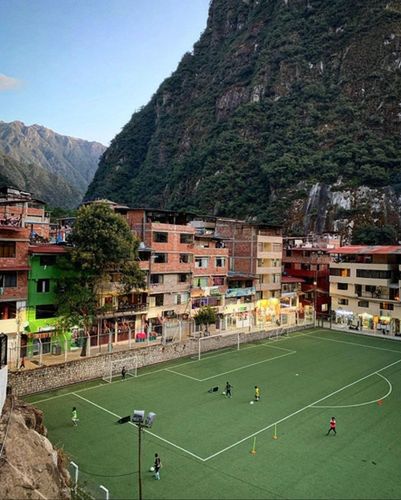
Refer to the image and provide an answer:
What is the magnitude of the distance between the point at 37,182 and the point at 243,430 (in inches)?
6865

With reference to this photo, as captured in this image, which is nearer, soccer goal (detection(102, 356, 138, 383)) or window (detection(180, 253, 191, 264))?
soccer goal (detection(102, 356, 138, 383))

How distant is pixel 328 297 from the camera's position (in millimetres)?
69375

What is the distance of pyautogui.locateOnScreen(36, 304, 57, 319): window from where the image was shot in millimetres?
37500

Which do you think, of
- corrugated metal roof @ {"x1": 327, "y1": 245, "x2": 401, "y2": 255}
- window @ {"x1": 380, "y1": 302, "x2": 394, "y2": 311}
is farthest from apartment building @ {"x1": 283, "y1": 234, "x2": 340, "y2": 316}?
window @ {"x1": 380, "y1": 302, "x2": 394, "y2": 311}

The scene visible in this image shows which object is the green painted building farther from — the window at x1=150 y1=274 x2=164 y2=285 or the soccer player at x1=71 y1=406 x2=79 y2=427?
the window at x1=150 y1=274 x2=164 y2=285

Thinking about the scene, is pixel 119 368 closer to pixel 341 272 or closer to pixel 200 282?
pixel 200 282

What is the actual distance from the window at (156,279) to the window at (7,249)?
1548 cm

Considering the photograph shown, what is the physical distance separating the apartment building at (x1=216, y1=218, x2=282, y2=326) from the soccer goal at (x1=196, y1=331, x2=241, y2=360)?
869 centimetres

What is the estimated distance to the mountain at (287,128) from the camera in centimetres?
10956

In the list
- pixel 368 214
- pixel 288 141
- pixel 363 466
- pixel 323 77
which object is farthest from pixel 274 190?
pixel 363 466

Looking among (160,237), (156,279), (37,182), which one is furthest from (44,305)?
(37,182)

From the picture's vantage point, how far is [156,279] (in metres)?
47.7

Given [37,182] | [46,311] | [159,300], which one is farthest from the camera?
[37,182]

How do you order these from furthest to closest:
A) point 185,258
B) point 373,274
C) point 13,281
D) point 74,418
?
point 373,274, point 185,258, point 13,281, point 74,418
